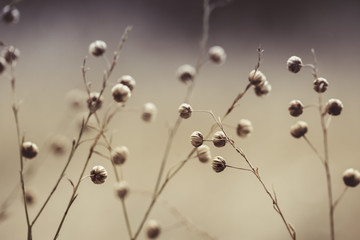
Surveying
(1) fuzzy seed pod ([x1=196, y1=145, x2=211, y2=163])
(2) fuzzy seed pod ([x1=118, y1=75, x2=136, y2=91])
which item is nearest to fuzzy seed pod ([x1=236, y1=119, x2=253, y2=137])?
(1) fuzzy seed pod ([x1=196, y1=145, x2=211, y2=163])

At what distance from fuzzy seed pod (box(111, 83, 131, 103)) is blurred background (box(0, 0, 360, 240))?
223mm

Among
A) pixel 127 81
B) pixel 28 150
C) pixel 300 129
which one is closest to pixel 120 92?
pixel 127 81

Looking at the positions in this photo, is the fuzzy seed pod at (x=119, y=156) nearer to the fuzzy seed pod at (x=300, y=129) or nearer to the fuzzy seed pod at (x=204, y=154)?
the fuzzy seed pod at (x=204, y=154)

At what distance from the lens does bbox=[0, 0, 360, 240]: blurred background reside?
957mm

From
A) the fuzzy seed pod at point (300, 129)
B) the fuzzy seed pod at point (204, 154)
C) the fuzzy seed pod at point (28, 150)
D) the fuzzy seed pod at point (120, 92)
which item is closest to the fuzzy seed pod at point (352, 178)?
the fuzzy seed pod at point (300, 129)

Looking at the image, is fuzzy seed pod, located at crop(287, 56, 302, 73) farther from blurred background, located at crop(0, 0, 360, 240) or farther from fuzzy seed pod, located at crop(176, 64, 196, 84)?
blurred background, located at crop(0, 0, 360, 240)

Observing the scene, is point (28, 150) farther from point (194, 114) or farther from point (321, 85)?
point (194, 114)

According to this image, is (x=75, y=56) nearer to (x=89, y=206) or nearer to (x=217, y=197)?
(x=89, y=206)

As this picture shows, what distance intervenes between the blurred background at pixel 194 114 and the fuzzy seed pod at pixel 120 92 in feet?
0.73

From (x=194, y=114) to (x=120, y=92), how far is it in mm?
914

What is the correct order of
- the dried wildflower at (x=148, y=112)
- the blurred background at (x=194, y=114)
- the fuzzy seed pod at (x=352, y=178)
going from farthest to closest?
the blurred background at (x=194, y=114) < the dried wildflower at (x=148, y=112) < the fuzzy seed pod at (x=352, y=178)

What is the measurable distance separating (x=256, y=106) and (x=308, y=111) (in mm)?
190

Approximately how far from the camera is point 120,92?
0.46m

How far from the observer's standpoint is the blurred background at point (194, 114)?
3.14 feet
